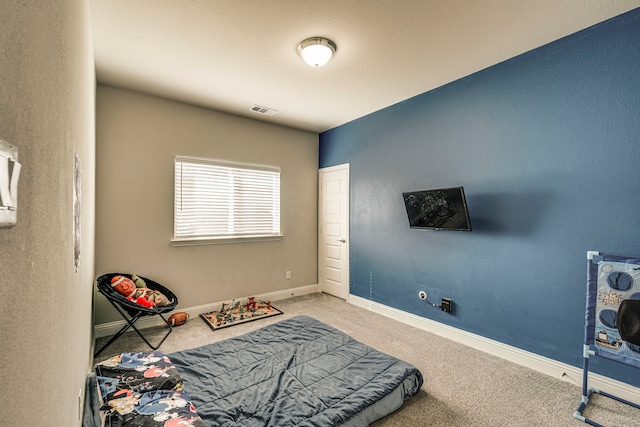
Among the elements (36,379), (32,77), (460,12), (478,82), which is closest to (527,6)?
(460,12)

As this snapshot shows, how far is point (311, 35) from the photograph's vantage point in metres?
2.44

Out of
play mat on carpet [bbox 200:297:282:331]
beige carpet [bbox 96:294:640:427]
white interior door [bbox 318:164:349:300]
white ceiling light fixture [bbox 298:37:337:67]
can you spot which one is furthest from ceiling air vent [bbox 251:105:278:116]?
beige carpet [bbox 96:294:640:427]

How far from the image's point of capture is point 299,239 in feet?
16.3

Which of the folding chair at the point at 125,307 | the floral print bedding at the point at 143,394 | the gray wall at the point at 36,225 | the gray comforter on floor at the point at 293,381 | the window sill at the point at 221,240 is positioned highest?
the gray wall at the point at 36,225

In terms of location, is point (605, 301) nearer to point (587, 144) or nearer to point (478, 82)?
point (587, 144)

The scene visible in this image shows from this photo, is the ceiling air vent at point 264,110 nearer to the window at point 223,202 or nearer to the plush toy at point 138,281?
the window at point 223,202

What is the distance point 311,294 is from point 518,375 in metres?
3.08

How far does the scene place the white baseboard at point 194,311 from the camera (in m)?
3.28

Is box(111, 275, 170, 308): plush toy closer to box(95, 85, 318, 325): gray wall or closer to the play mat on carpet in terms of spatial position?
box(95, 85, 318, 325): gray wall

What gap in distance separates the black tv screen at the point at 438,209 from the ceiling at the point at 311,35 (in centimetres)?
127

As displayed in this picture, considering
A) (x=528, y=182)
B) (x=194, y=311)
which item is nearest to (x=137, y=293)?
(x=194, y=311)

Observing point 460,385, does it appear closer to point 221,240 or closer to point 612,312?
point 612,312

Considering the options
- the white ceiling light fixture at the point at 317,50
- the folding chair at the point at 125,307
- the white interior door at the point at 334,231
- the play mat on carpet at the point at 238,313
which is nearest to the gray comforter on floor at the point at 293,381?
the folding chair at the point at 125,307

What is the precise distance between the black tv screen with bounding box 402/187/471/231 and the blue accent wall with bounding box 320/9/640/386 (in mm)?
235
